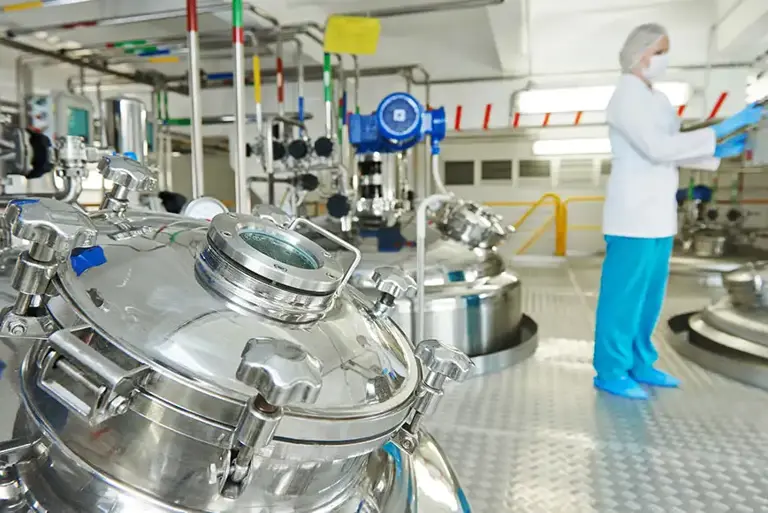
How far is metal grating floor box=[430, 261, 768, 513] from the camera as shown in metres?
1.24

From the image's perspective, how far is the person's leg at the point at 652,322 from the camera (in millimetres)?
1944

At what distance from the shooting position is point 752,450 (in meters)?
1.47

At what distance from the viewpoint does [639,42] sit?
1.89 meters

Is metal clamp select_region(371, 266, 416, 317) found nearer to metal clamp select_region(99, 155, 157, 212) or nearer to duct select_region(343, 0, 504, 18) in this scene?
metal clamp select_region(99, 155, 157, 212)

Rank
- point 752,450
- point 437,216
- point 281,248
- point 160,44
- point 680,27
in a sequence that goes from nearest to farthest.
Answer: point 281,248 → point 752,450 → point 437,216 → point 160,44 → point 680,27

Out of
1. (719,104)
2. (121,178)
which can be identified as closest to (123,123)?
(121,178)

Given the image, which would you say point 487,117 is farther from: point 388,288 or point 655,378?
point 388,288

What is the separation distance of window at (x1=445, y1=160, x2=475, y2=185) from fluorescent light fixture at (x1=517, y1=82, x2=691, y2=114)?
129 inches

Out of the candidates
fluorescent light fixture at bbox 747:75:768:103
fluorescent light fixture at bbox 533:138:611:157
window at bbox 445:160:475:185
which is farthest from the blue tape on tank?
window at bbox 445:160:475:185

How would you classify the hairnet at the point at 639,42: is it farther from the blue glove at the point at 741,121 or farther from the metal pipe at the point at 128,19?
the metal pipe at the point at 128,19

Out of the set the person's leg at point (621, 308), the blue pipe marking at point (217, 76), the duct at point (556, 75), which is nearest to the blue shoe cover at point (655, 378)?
the person's leg at point (621, 308)

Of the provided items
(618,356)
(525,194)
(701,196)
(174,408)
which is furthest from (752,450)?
(525,194)

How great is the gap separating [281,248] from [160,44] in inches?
122

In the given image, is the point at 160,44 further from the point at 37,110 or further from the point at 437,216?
the point at 437,216
